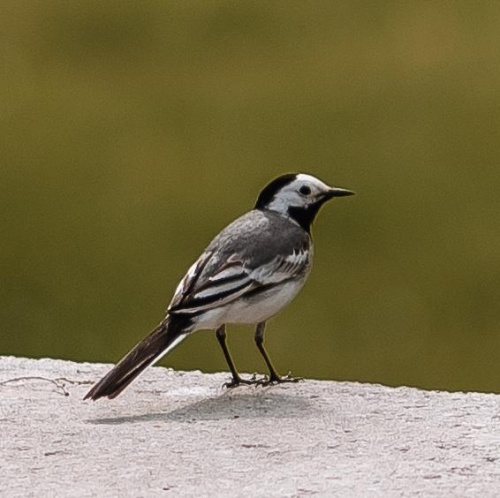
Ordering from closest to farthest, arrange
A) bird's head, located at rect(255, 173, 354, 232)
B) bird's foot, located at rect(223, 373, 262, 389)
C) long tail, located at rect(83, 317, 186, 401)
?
long tail, located at rect(83, 317, 186, 401), bird's foot, located at rect(223, 373, 262, 389), bird's head, located at rect(255, 173, 354, 232)

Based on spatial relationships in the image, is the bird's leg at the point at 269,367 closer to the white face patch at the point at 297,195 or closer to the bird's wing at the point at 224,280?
the bird's wing at the point at 224,280

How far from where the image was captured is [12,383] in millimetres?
7117

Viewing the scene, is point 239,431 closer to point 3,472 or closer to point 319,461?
point 319,461

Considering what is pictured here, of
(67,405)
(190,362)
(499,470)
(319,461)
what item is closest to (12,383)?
(67,405)

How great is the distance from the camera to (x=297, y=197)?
24.0ft

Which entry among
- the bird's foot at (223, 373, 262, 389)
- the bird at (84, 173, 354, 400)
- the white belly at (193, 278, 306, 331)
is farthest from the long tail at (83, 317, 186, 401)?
the bird's foot at (223, 373, 262, 389)

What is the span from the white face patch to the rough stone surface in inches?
29.7

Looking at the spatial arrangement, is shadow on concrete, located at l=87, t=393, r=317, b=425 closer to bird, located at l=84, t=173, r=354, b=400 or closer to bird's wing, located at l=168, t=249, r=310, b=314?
bird, located at l=84, t=173, r=354, b=400

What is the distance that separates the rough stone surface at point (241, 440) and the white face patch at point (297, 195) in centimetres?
75

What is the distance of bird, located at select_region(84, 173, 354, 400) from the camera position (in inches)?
254

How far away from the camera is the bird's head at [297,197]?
7297mm

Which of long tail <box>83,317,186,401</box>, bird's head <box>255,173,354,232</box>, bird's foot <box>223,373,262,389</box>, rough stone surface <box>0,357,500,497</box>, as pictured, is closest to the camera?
rough stone surface <box>0,357,500,497</box>

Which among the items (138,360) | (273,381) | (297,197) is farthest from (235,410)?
(297,197)

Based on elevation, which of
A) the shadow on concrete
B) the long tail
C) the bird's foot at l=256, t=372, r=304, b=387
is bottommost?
the bird's foot at l=256, t=372, r=304, b=387
